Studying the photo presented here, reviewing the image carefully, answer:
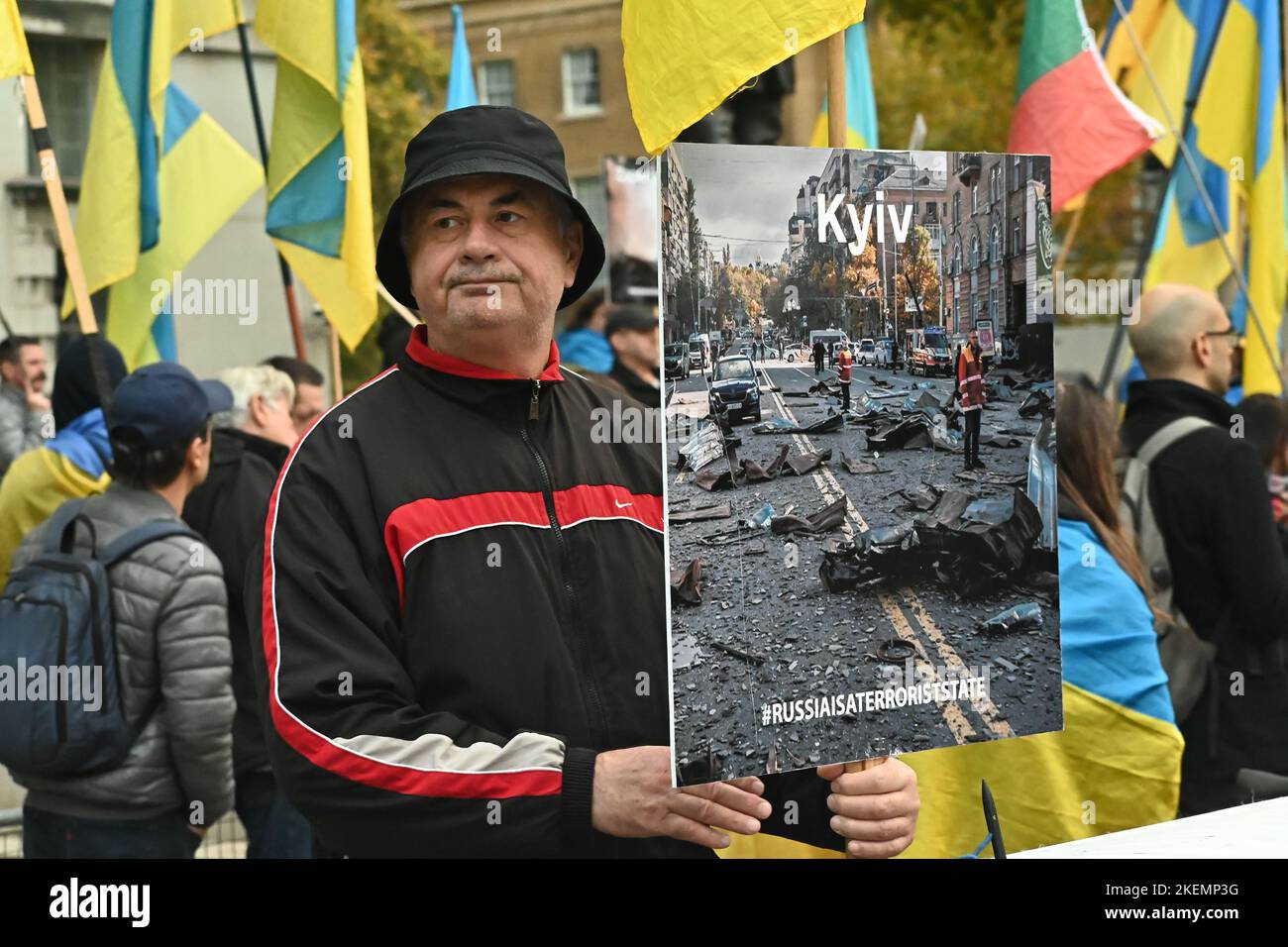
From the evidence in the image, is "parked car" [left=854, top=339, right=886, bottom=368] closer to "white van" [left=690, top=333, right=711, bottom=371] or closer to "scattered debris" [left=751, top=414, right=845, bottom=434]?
"scattered debris" [left=751, top=414, right=845, bottom=434]

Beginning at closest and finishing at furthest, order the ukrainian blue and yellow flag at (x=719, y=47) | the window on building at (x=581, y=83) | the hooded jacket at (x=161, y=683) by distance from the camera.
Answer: the ukrainian blue and yellow flag at (x=719, y=47), the hooded jacket at (x=161, y=683), the window on building at (x=581, y=83)

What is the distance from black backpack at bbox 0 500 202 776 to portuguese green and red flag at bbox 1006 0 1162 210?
3.80 meters

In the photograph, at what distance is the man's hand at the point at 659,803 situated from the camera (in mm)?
2285

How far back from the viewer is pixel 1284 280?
6.64m

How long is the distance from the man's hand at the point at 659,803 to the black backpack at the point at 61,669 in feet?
6.74

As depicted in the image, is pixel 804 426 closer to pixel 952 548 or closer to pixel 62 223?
pixel 952 548

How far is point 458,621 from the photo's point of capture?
2.38 m

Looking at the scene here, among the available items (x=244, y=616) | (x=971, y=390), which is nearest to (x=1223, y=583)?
(x=971, y=390)

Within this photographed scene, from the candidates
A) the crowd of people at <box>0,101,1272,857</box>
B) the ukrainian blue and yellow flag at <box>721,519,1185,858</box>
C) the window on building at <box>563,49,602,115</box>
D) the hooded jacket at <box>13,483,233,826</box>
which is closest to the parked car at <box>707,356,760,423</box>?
the crowd of people at <box>0,101,1272,857</box>

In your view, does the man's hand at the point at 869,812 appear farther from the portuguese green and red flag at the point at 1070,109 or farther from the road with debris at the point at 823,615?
the portuguese green and red flag at the point at 1070,109

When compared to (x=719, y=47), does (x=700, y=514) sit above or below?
below

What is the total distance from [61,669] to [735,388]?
235 cm

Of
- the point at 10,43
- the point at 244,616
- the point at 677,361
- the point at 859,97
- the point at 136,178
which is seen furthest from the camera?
the point at 859,97

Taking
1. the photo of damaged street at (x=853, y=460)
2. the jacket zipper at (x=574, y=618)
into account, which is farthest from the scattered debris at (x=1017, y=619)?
the jacket zipper at (x=574, y=618)
